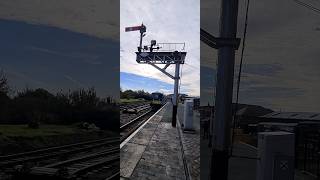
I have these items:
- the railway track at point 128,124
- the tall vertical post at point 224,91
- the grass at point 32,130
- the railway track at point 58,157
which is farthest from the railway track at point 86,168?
the tall vertical post at point 224,91

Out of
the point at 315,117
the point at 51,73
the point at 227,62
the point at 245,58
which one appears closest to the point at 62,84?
the point at 51,73

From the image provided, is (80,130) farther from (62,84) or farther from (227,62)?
(227,62)

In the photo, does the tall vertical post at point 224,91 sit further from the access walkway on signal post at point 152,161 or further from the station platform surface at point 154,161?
the access walkway on signal post at point 152,161

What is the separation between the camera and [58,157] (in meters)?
5.42

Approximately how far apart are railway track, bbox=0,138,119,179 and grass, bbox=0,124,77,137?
21 cm

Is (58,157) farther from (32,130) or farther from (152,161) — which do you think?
(152,161)

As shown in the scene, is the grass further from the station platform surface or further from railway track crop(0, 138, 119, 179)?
the station platform surface

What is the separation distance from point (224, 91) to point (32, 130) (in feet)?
9.21

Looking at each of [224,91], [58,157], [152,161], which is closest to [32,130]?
[58,157]

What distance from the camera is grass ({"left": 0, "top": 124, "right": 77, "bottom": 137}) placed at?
5.05 metres

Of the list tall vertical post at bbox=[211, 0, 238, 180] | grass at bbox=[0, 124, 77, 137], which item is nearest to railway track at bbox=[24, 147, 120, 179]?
grass at bbox=[0, 124, 77, 137]

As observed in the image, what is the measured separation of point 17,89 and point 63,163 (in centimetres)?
115

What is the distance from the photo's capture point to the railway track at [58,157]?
5133 mm

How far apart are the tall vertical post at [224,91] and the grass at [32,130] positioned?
2.60 meters
